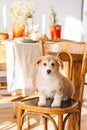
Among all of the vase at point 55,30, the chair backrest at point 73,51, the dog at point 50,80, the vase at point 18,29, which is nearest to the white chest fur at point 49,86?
the dog at point 50,80

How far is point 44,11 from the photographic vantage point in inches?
132

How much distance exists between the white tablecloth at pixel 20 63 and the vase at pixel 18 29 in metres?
0.36

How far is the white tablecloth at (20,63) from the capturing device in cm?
199

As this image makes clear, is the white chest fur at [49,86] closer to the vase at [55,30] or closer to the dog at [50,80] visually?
the dog at [50,80]

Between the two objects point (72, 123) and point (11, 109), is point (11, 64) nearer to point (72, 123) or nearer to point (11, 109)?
point (72, 123)

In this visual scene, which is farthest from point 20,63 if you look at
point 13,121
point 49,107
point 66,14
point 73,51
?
point 66,14

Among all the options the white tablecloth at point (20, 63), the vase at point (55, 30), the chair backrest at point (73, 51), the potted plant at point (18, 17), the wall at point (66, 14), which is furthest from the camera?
the wall at point (66, 14)

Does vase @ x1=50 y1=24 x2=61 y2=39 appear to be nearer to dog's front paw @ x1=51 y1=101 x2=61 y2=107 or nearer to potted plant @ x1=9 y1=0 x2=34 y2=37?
potted plant @ x1=9 y1=0 x2=34 y2=37

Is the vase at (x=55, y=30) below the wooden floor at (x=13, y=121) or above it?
above

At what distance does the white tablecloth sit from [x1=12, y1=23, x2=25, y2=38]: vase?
0.36 m

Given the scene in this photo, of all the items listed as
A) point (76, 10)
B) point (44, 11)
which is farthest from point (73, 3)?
point (44, 11)

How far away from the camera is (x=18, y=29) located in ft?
7.80

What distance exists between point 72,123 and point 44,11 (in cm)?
180

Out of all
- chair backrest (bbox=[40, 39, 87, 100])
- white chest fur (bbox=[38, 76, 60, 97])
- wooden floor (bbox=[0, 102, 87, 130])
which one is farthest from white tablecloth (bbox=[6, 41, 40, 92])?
wooden floor (bbox=[0, 102, 87, 130])
